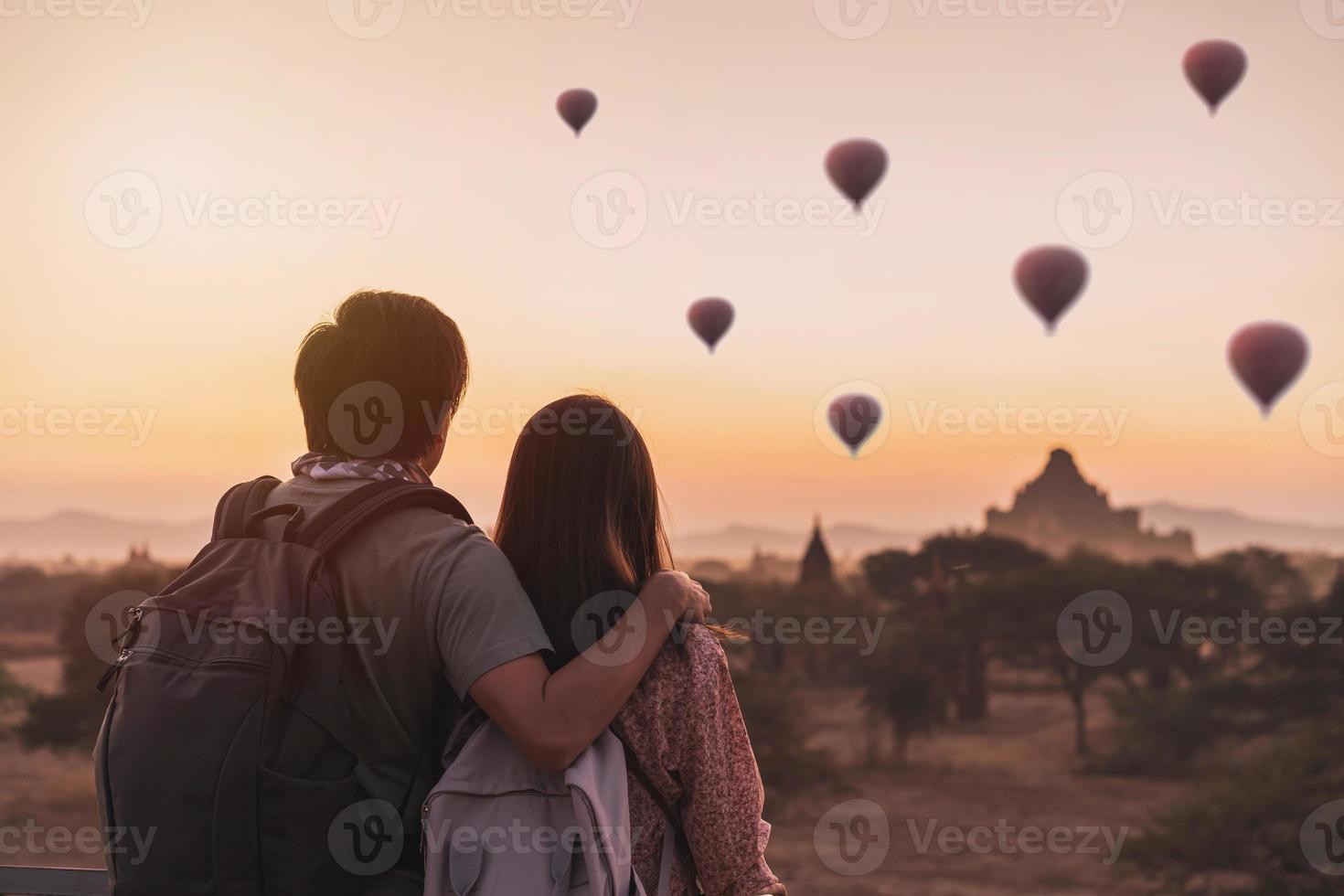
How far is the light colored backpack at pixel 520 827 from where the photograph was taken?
1.43m

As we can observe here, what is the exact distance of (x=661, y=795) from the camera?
1.59 meters

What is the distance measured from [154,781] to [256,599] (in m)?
0.21

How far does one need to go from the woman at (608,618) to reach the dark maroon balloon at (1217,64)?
77.8 feet

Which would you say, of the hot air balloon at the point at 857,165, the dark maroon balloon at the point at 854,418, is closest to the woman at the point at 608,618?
the hot air balloon at the point at 857,165

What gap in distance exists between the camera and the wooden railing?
1885 mm

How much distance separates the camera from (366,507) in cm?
148

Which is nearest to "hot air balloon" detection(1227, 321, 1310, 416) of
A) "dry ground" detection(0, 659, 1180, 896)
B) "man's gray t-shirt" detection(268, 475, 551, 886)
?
"dry ground" detection(0, 659, 1180, 896)

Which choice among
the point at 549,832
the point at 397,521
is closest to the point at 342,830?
the point at 549,832

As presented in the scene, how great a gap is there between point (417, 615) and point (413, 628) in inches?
0.6

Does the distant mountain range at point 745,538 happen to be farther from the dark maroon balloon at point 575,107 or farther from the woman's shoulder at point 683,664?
the woman's shoulder at point 683,664

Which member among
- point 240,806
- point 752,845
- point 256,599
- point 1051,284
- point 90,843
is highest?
point 1051,284

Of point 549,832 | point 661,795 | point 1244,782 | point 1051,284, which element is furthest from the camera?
point 1244,782

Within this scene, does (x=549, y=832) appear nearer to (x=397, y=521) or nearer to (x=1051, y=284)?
(x=397, y=521)

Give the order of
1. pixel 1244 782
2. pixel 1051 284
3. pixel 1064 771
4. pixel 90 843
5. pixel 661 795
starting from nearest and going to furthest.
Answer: pixel 661 795 < pixel 1051 284 < pixel 1244 782 < pixel 1064 771 < pixel 90 843
